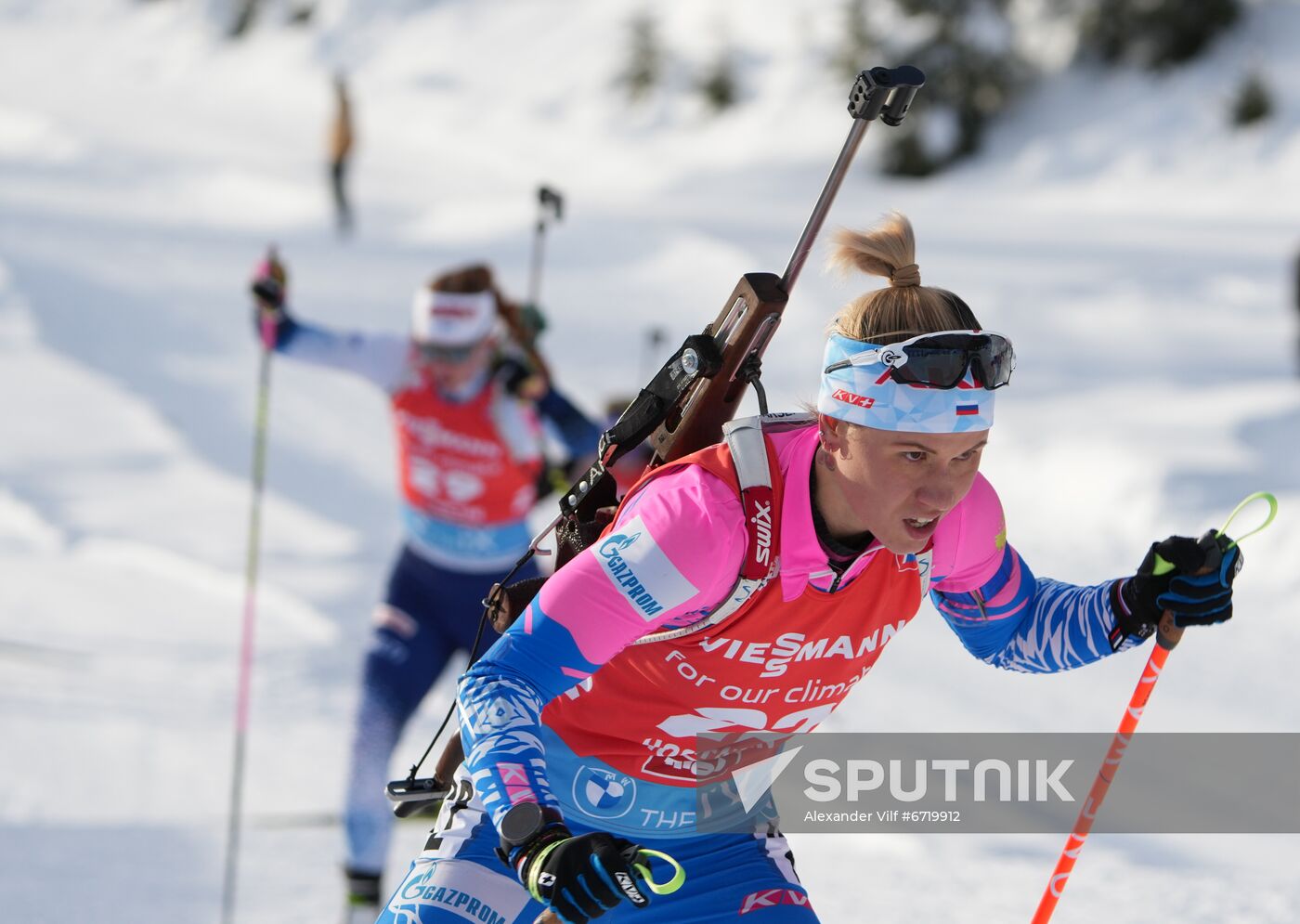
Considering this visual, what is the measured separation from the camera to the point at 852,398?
2.49 meters

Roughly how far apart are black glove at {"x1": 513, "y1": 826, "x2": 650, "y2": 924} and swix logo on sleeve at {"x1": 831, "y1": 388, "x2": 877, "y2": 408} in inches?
32.7

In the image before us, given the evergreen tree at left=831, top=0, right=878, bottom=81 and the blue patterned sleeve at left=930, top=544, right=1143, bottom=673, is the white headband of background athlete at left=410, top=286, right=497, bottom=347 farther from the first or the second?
the evergreen tree at left=831, top=0, right=878, bottom=81

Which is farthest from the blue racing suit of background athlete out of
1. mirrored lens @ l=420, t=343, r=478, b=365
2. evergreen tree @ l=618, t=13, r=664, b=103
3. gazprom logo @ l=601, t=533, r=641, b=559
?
evergreen tree @ l=618, t=13, r=664, b=103

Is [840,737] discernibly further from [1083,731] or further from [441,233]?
[441,233]

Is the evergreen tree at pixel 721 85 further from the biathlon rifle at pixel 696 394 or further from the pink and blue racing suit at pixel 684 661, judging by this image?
the pink and blue racing suit at pixel 684 661

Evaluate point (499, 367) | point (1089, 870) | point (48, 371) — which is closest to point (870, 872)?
point (1089, 870)

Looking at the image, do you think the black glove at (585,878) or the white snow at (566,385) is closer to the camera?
the black glove at (585,878)

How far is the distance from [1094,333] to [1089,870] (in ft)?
31.0

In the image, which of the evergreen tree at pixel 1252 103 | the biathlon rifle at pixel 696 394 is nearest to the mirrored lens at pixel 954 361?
the biathlon rifle at pixel 696 394


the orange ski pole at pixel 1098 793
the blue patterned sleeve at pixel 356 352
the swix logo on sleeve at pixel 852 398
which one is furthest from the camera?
the blue patterned sleeve at pixel 356 352

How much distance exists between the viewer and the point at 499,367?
5668mm

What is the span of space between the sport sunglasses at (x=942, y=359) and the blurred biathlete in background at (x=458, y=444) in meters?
3.06

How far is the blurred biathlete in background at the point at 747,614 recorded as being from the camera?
7.75ft

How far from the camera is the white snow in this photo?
5.31 m
